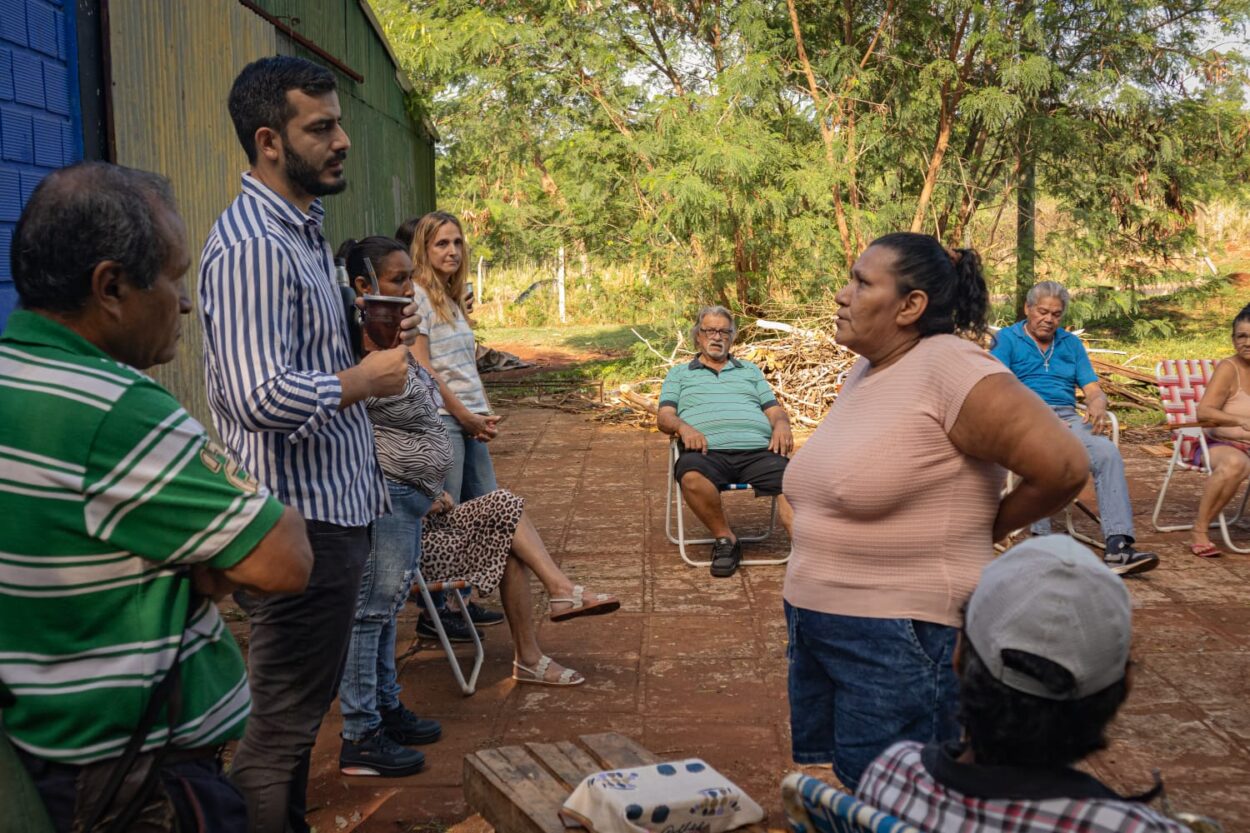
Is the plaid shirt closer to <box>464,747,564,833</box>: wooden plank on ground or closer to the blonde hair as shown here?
<box>464,747,564,833</box>: wooden plank on ground

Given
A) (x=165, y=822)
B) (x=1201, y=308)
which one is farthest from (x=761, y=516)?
(x=1201, y=308)

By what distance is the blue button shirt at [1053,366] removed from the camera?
7.30 m

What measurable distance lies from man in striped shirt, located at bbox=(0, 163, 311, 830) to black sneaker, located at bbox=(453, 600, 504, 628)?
12.6ft

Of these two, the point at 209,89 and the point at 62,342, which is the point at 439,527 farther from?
the point at 62,342

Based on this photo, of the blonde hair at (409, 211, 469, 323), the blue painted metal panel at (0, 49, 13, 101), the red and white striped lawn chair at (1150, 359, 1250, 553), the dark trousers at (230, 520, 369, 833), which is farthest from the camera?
the red and white striped lawn chair at (1150, 359, 1250, 553)

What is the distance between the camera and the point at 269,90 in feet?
9.59

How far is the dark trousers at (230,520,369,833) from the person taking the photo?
288cm

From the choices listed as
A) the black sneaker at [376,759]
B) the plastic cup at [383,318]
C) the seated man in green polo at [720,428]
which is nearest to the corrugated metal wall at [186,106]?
the black sneaker at [376,759]

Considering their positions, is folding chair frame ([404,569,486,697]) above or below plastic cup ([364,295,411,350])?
below

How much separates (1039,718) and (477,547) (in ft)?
10.7

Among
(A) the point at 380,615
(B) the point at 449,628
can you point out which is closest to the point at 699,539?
(B) the point at 449,628

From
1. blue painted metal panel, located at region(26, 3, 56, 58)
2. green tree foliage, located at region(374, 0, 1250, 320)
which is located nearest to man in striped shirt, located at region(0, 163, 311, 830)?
blue painted metal panel, located at region(26, 3, 56, 58)

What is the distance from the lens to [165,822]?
1857 mm

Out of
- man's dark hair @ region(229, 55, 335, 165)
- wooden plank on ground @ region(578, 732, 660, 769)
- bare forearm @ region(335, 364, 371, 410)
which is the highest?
man's dark hair @ region(229, 55, 335, 165)
